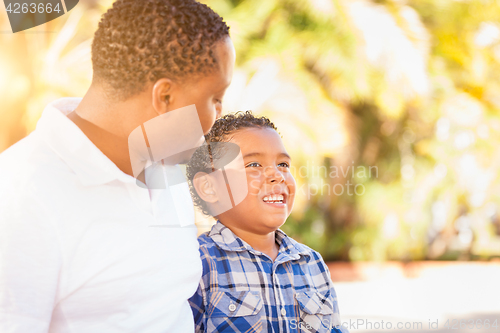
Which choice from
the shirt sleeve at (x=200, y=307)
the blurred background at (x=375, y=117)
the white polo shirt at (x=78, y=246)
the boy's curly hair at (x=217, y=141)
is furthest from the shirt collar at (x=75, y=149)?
the blurred background at (x=375, y=117)

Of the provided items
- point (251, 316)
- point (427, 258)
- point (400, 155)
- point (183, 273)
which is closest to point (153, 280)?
point (183, 273)

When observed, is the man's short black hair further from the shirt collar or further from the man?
the shirt collar

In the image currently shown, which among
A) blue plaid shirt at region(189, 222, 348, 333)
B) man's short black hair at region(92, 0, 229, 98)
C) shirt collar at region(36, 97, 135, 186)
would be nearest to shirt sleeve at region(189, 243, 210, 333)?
blue plaid shirt at region(189, 222, 348, 333)

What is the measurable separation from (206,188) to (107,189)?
27.1 inches

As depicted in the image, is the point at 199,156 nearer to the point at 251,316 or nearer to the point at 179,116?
the point at 251,316

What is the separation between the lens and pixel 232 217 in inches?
63.4

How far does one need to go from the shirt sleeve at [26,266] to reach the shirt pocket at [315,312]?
0.87 m

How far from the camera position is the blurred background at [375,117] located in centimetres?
460

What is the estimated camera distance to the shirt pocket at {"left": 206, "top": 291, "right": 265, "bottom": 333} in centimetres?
139

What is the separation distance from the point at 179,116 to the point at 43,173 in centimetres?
30

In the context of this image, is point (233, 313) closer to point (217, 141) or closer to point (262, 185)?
point (262, 185)

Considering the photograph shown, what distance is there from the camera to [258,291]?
1.47m

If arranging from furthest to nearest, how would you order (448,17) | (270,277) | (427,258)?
(427,258), (448,17), (270,277)

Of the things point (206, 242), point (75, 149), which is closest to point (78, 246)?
point (75, 149)
